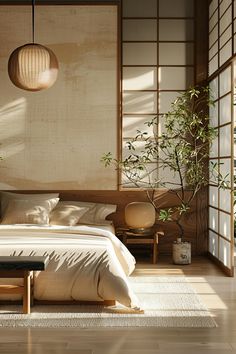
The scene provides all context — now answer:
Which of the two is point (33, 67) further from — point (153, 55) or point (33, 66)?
point (153, 55)

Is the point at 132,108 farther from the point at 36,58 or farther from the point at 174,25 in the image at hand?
the point at 36,58

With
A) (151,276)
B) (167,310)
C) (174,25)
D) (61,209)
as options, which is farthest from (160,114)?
(167,310)

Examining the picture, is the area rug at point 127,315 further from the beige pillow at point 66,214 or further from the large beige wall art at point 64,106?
the large beige wall art at point 64,106

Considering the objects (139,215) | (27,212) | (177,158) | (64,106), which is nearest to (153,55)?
(64,106)

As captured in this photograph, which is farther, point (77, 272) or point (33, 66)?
point (33, 66)

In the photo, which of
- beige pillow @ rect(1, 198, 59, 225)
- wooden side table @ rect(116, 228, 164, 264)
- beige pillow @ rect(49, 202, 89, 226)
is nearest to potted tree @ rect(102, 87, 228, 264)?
wooden side table @ rect(116, 228, 164, 264)

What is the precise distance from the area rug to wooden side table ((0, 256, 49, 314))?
143mm

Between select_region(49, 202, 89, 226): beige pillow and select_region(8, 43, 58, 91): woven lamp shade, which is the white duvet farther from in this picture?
select_region(49, 202, 89, 226): beige pillow

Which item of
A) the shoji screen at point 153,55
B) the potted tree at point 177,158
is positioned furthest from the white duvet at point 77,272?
the shoji screen at point 153,55

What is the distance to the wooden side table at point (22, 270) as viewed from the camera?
168 inches

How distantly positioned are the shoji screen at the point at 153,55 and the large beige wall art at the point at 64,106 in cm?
18

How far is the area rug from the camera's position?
4.08m

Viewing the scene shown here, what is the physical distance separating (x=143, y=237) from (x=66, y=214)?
87cm

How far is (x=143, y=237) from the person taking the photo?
6617mm
